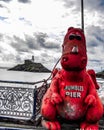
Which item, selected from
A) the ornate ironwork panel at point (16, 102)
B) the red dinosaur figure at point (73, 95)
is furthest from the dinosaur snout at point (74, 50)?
the ornate ironwork panel at point (16, 102)

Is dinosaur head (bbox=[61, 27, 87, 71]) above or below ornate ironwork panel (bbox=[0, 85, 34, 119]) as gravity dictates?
above

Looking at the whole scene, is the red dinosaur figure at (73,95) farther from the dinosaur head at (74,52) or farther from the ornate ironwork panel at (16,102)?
the ornate ironwork panel at (16,102)

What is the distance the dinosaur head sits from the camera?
19.0 feet

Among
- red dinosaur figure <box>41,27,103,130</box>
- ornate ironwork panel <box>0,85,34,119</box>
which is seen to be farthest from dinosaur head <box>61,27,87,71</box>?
ornate ironwork panel <box>0,85,34,119</box>

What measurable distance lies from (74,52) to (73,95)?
2.92 ft

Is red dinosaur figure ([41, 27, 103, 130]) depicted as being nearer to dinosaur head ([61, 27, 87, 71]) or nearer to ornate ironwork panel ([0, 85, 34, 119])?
dinosaur head ([61, 27, 87, 71])

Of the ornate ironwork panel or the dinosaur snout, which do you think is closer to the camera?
the dinosaur snout

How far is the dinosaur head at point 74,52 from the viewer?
19.0ft

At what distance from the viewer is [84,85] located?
20.1 ft

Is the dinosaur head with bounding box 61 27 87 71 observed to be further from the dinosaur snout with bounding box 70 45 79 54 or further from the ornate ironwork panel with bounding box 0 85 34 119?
the ornate ironwork panel with bounding box 0 85 34 119

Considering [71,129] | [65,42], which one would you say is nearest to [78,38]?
[65,42]

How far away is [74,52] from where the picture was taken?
5.79 metres

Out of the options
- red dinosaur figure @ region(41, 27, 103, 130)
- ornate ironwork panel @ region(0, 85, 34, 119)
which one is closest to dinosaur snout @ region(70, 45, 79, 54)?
red dinosaur figure @ region(41, 27, 103, 130)

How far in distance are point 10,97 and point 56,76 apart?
71.6 inches
